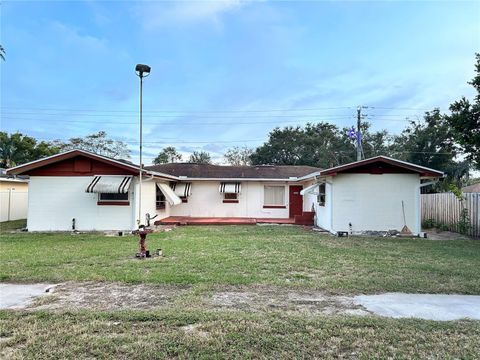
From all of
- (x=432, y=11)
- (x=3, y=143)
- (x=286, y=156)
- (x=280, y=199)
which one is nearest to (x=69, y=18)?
(x=432, y=11)

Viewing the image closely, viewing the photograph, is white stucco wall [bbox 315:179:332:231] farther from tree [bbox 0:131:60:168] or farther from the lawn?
tree [bbox 0:131:60:168]

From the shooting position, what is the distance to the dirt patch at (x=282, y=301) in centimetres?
483

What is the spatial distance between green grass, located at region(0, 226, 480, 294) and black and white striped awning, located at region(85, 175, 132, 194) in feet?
9.01

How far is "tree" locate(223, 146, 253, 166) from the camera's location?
153 ft

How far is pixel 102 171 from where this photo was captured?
49.3 ft

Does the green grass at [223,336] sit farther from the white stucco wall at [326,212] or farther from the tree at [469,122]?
the white stucco wall at [326,212]

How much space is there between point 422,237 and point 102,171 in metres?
14.4

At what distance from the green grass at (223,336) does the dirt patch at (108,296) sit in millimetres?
479

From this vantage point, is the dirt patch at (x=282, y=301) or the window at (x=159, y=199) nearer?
the dirt patch at (x=282, y=301)

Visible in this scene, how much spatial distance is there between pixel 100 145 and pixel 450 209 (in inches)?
1562

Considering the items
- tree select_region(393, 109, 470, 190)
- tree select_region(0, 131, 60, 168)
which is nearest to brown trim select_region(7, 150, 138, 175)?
tree select_region(0, 131, 60, 168)

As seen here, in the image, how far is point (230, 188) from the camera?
21078mm

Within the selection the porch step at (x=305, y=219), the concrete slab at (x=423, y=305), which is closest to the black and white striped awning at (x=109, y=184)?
the porch step at (x=305, y=219)

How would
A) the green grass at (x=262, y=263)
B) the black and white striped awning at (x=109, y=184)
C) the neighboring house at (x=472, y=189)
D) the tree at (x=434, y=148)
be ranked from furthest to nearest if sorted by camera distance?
the neighboring house at (x=472, y=189) → the tree at (x=434, y=148) → the black and white striped awning at (x=109, y=184) → the green grass at (x=262, y=263)
